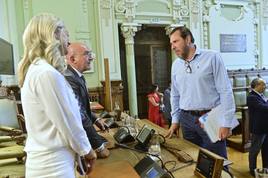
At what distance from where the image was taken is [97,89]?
582 cm

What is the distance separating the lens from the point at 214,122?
169 centimetres

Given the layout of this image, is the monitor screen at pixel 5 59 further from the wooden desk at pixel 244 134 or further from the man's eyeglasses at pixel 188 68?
the wooden desk at pixel 244 134

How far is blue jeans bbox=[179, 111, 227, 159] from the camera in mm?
1690

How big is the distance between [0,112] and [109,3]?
3576 millimetres

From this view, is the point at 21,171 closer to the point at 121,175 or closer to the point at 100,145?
the point at 100,145

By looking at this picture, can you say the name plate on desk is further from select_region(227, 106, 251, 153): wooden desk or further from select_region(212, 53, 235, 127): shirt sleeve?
select_region(227, 106, 251, 153): wooden desk

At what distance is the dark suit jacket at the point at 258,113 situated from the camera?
121 inches

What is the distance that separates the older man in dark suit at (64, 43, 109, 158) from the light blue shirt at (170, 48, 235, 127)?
25.2 inches

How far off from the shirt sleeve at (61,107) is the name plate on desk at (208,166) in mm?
496

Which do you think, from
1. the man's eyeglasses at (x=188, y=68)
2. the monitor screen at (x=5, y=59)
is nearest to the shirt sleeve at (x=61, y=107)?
the man's eyeglasses at (x=188, y=68)

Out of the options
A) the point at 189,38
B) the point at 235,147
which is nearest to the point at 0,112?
the point at 189,38

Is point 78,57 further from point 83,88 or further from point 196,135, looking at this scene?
point 196,135

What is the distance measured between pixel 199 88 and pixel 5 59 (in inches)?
132

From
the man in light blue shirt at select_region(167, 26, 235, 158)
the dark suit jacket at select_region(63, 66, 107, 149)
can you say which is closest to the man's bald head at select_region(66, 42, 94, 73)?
the dark suit jacket at select_region(63, 66, 107, 149)
